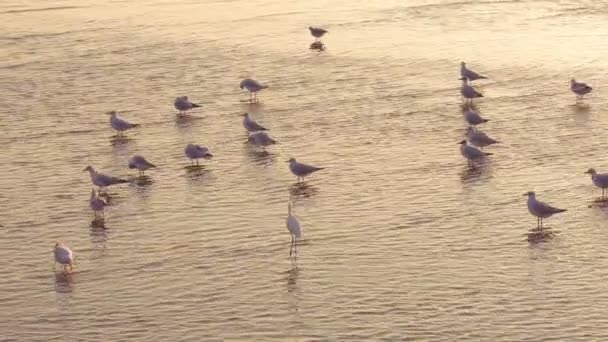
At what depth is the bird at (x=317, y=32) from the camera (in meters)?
36.8

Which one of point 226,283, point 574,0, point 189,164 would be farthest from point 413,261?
point 574,0

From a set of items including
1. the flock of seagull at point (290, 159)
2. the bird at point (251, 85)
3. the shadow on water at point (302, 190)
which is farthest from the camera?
the bird at point (251, 85)

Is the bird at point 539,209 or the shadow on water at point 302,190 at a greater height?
the bird at point 539,209

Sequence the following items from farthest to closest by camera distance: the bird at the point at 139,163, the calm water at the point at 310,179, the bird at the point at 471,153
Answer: the bird at the point at 471,153 → the bird at the point at 139,163 → the calm water at the point at 310,179

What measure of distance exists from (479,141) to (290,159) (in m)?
3.72

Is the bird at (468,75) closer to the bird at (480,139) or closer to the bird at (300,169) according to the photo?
the bird at (480,139)

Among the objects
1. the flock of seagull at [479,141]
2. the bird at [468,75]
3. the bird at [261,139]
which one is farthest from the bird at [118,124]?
the bird at [468,75]

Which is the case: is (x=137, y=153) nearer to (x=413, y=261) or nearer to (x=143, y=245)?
(x=143, y=245)

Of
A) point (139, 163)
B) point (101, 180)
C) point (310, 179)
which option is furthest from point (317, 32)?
point (101, 180)

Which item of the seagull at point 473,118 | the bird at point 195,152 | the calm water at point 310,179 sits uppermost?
the bird at point 195,152

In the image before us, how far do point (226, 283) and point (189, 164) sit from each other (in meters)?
6.39

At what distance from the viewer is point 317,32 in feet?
121

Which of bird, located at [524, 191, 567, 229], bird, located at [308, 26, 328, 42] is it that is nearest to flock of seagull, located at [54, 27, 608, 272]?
bird, located at [524, 191, 567, 229]

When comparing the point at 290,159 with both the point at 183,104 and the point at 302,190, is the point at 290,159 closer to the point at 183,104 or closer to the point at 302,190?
the point at 302,190
